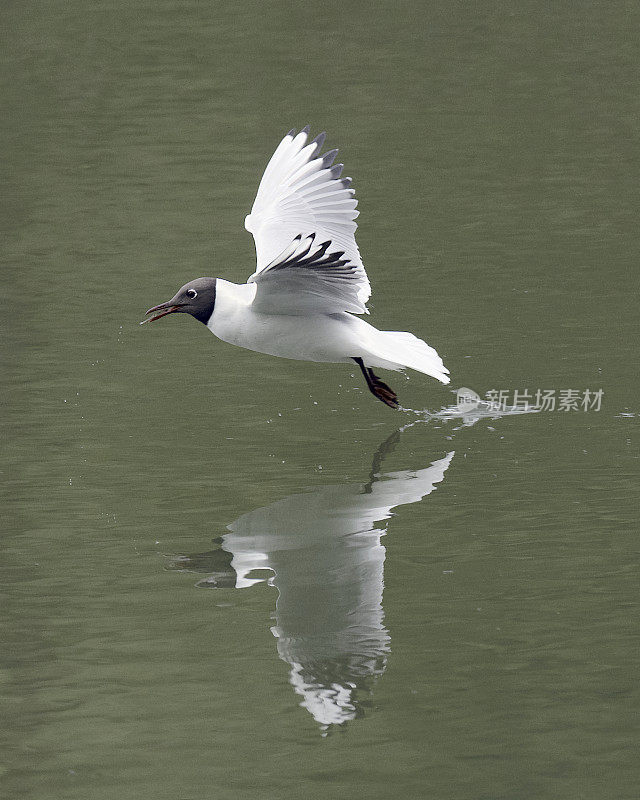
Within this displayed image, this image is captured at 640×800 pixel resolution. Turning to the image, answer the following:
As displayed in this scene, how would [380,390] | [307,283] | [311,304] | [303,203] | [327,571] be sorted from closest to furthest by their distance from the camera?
[327,571]
[307,283]
[311,304]
[380,390]
[303,203]

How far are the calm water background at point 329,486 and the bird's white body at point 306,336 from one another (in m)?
0.38

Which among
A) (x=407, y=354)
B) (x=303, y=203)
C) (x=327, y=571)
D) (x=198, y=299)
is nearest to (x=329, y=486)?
(x=407, y=354)

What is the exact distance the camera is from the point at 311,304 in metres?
7.28

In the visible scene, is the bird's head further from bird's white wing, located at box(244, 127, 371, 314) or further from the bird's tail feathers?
the bird's tail feathers

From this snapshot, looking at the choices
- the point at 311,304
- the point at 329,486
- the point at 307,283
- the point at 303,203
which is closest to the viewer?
the point at 329,486

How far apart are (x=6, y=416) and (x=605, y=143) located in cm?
751

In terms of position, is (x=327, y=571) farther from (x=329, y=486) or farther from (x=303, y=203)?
(x=303, y=203)

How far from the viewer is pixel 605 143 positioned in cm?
1375

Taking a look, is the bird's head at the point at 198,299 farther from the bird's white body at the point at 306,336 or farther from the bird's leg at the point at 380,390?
the bird's leg at the point at 380,390

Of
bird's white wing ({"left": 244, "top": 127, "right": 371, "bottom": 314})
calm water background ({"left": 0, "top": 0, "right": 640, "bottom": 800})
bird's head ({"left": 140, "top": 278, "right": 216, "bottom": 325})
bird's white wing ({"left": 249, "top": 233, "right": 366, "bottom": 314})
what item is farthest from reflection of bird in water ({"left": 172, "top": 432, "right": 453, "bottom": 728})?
bird's white wing ({"left": 244, "top": 127, "right": 371, "bottom": 314})

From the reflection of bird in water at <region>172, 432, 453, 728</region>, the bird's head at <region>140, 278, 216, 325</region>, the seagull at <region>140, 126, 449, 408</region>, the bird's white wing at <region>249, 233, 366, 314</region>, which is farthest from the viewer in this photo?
the bird's head at <region>140, 278, 216, 325</region>

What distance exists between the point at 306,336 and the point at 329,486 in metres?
0.90

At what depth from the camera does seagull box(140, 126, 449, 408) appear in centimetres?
703

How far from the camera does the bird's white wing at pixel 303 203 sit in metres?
7.92
